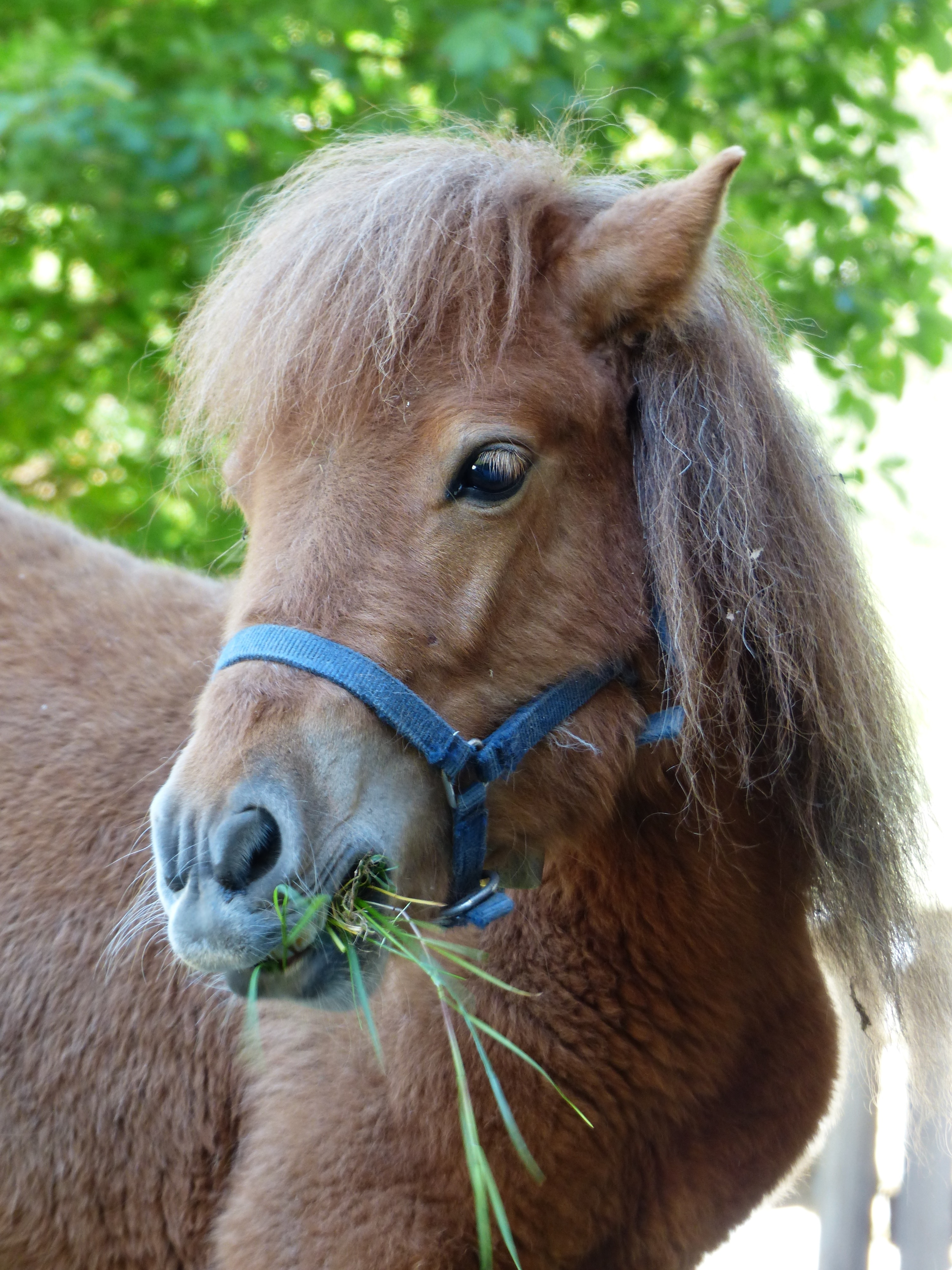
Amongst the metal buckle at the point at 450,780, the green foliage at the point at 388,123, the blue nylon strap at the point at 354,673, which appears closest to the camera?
the blue nylon strap at the point at 354,673

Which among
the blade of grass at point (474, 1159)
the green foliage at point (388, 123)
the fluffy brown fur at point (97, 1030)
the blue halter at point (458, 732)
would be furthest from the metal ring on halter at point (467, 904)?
the green foliage at point (388, 123)

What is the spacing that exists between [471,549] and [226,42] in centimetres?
321

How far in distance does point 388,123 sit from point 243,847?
3.49 metres

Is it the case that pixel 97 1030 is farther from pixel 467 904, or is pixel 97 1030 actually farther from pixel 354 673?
pixel 354 673

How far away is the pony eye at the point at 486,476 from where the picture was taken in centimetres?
176

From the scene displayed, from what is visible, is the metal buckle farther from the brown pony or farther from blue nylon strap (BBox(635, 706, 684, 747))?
blue nylon strap (BBox(635, 706, 684, 747))

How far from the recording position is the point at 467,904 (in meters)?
1.83

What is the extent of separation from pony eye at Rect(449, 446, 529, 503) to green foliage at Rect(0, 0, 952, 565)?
196 centimetres

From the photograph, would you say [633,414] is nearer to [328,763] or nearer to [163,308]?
[328,763]

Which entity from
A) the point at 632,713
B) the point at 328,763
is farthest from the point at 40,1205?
the point at 632,713

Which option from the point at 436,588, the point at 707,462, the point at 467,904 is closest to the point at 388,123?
the point at 707,462

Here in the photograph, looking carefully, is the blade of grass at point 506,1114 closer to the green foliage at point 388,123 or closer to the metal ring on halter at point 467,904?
the metal ring on halter at point 467,904

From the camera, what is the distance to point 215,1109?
222cm

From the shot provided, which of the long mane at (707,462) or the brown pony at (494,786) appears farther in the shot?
the long mane at (707,462)
